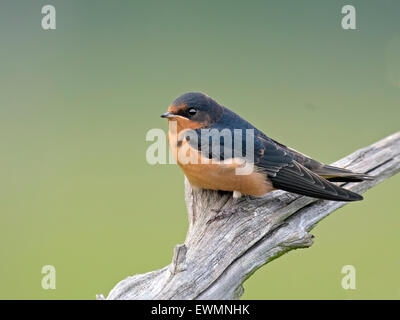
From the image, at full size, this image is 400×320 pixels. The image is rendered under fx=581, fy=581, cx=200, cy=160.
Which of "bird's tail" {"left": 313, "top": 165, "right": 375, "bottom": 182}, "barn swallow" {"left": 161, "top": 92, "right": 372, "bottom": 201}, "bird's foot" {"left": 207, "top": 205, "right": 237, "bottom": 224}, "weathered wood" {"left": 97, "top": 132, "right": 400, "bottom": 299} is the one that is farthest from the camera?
"bird's tail" {"left": 313, "top": 165, "right": 375, "bottom": 182}

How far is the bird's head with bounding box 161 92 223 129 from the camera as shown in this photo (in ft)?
12.2

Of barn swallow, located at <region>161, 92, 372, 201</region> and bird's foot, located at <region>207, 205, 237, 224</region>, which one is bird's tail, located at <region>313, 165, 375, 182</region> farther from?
bird's foot, located at <region>207, 205, 237, 224</region>

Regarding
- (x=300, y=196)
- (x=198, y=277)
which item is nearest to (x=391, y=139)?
(x=300, y=196)

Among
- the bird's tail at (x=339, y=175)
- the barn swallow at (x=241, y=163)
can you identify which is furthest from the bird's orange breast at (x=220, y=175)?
the bird's tail at (x=339, y=175)

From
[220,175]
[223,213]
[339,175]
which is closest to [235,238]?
[223,213]

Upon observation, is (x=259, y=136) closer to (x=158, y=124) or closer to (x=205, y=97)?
(x=205, y=97)

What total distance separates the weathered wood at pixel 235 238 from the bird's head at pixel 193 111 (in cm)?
45

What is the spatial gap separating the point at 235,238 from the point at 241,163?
21.5 inches

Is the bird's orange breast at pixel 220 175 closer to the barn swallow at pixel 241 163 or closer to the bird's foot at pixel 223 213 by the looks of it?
the barn swallow at pixel 241 163

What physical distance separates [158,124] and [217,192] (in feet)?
10.7

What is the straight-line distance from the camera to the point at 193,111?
12.3ft

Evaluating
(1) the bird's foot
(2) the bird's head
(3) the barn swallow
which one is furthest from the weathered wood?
(2) the bird's head

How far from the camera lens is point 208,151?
3.57 metres

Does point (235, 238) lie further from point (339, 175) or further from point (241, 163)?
point (339, 175)
